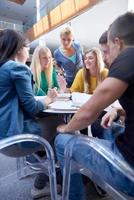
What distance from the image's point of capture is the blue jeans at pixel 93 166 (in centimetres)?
101

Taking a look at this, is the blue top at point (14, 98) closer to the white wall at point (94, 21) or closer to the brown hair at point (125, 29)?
the brown hair at point (125, 29)

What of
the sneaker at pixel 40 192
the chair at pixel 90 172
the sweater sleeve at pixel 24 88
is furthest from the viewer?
the sneaker at pixel 40 192

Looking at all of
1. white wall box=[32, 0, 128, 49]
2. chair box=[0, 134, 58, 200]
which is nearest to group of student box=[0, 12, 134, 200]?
chair box=[0, 134, 58, 200]

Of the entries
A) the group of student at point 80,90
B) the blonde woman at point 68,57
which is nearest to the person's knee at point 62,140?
the group of student at point 80,90

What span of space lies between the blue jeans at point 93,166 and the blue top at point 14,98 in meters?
0.34

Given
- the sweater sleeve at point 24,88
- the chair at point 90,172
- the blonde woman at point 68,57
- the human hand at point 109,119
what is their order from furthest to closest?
the blonde woman at point 68,57 < the sweater sleeve at point 24,88 < the human hand at point 109,119 < the chair at point 90,172

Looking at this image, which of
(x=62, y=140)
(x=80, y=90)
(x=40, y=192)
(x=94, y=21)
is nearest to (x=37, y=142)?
(x=62, y=140)

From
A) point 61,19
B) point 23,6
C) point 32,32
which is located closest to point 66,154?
point 61,19

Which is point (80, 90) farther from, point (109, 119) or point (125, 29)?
point (125, 29)

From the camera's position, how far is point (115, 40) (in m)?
1.10

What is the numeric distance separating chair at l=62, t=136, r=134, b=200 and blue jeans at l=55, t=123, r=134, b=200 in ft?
0.07

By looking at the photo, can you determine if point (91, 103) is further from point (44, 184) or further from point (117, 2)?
point (117, 2)

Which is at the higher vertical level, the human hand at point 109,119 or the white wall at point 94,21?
the white wall at point 94,21

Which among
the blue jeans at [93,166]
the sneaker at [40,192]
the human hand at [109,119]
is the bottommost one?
the sneaker at [40,192]
